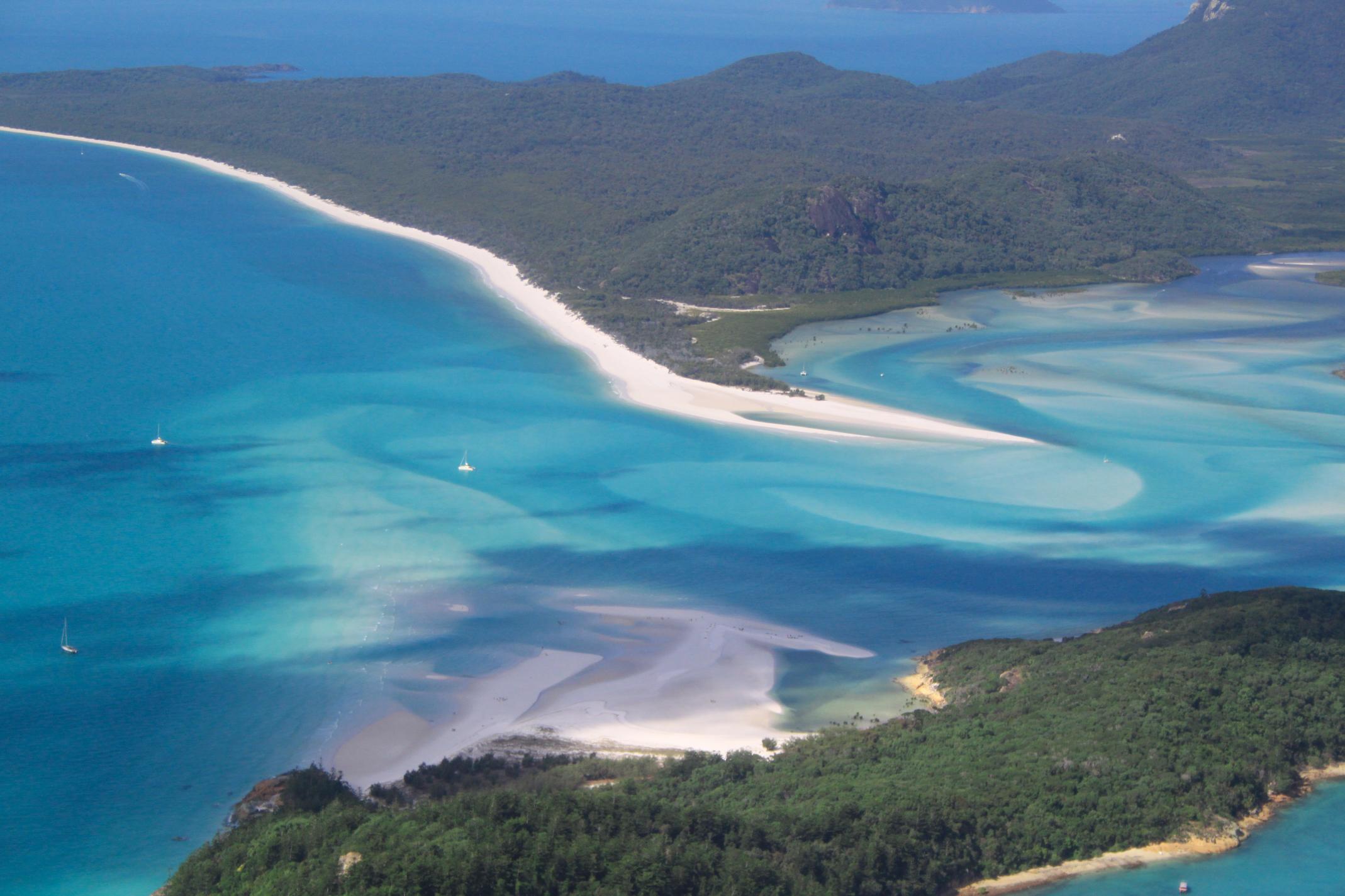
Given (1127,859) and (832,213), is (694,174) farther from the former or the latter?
(1127,859)

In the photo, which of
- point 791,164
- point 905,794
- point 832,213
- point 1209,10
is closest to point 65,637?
Result: point 905,794

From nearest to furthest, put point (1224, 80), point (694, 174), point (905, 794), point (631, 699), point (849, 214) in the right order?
point (905, 794), point (631, 699), point (849, 214), point (694, 174), point (1224, 80)

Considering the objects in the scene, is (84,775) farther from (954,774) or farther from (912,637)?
(912,637)

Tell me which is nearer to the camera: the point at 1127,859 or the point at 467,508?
the point at 1127,859

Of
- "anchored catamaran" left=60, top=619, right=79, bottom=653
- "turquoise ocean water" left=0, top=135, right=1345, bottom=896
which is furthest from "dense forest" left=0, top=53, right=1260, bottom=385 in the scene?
"anchored catamaran" left=60, top=619, right=79, bottom=653

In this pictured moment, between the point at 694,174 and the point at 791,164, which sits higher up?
the point at 791,164

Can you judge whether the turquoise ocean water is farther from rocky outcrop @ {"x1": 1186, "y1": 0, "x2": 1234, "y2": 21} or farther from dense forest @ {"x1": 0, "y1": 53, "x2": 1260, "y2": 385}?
rocky outcrop @ {"x1": 1186, "y1": 0, "x2": 1234, "y2": 21}

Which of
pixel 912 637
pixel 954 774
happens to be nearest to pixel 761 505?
pixel 912 637
